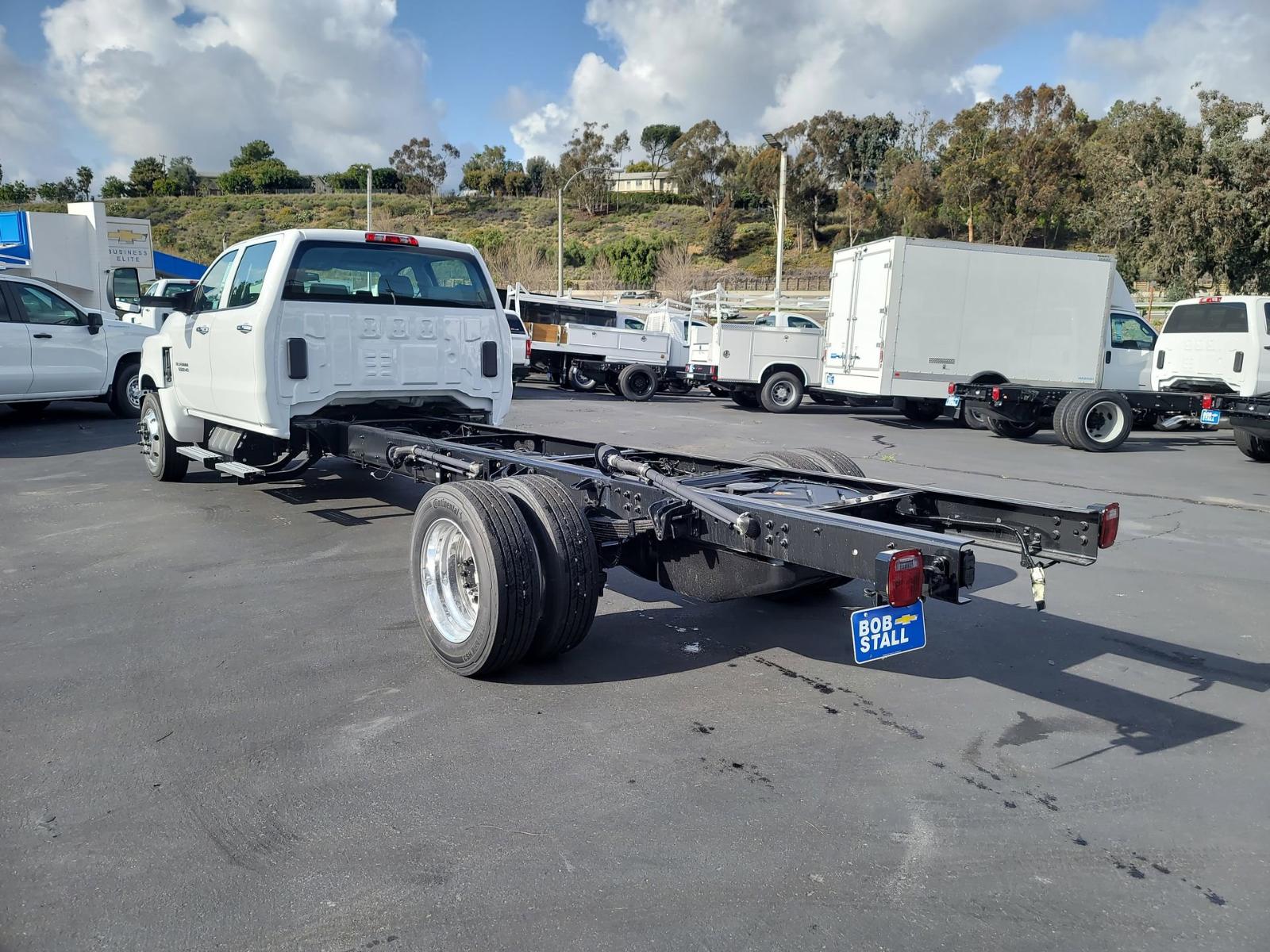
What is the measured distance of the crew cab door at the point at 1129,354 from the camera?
53.1 feet

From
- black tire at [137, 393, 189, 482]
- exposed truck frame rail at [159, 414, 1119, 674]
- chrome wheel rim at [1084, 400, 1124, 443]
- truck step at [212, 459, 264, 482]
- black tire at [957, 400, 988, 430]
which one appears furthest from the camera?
black tire at [957, 400, 988, 430]

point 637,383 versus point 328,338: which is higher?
point 328,338

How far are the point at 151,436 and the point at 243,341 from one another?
9.37ft

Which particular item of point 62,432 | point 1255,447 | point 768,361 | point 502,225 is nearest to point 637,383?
point 768,361

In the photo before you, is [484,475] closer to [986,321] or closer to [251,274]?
[251,274]

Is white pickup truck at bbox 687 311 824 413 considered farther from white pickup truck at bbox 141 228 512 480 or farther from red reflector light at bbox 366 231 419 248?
red reflector light at bbox 366 231 419 248

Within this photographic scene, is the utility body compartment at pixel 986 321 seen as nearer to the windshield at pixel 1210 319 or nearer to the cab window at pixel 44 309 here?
the windshield at pixel 1210 319

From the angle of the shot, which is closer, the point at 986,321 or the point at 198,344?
the point at 198,344

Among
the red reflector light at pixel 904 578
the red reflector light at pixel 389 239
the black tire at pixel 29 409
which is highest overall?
the red reflector light at pixel 389 239

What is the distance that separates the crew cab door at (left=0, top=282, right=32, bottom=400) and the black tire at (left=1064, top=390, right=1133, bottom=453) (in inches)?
571

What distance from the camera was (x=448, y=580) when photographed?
4684 mm

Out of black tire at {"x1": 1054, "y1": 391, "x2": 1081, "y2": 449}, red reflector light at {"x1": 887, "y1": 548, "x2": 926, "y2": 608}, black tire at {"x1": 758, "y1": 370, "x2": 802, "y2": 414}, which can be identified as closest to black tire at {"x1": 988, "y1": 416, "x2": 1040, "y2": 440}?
black tire at {"x1": 1054, "y1": 391, "x2": 1081, "y2": 449}

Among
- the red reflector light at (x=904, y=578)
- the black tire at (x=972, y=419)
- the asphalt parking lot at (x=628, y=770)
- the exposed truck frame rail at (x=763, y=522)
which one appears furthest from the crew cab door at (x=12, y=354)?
the black tire at (x=972, y=419)

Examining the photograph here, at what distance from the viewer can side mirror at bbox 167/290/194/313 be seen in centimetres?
790
